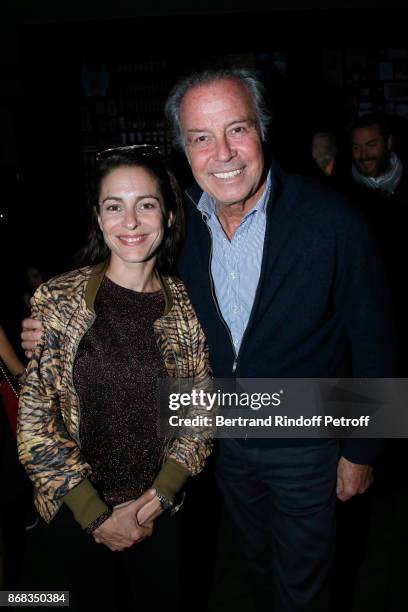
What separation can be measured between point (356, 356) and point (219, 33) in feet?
11.6

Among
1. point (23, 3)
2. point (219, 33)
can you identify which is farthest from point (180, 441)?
point (23, 3)

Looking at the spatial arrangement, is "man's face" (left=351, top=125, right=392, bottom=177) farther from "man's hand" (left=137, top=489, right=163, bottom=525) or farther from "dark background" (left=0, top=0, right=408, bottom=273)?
"man's hand" (left=137, top=489, right=163, bottom=525)

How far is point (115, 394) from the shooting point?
153 cm

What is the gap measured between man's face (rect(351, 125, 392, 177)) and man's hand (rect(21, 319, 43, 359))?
2753 mm

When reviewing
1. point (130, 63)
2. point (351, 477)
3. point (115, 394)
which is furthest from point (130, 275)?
point (130, 63)

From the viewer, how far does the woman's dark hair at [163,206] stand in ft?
5.23

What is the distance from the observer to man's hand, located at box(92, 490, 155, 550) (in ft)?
4.96

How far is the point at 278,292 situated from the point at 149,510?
70 cm

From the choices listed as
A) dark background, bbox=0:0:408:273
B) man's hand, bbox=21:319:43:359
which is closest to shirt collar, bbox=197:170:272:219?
man's hand, bbox=21:319:43:359

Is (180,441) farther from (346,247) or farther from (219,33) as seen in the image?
(219,33)

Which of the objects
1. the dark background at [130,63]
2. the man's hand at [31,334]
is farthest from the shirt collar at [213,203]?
the dark background at [130,63]

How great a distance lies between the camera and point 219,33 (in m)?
4.37

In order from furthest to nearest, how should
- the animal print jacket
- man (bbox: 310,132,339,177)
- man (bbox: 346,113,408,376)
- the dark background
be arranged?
the dark background < man (bbox: 310,132,339,177) < man (bbox: 346,113,408,376) < the animal print jacket

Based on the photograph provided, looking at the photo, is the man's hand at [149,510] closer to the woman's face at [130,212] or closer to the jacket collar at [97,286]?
the jacket collar at [97,286]
